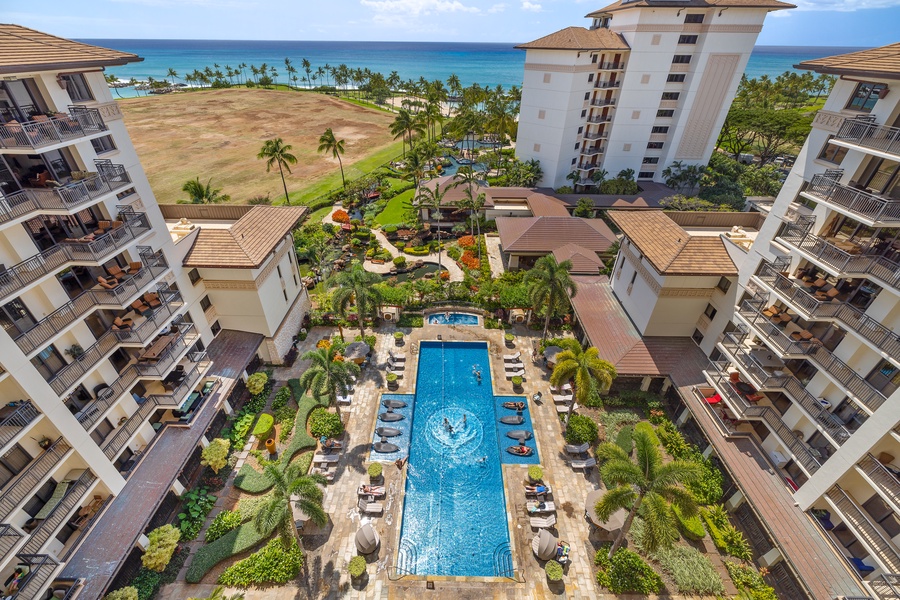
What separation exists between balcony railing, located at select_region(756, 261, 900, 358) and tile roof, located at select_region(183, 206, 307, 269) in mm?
33760

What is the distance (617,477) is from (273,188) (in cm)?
7235

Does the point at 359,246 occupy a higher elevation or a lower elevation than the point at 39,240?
lower

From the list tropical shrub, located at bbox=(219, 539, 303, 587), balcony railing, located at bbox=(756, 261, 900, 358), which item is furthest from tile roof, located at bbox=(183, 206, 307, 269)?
balcony railing, located at bbox=(756, 261, 900, 358)

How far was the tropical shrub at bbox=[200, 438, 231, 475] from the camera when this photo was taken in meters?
25.7

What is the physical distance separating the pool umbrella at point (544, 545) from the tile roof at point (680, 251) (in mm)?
19266

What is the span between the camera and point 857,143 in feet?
63.4

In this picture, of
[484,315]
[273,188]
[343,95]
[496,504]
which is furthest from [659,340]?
[343,95]

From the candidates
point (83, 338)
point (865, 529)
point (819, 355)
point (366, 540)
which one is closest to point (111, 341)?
point (83, 338)

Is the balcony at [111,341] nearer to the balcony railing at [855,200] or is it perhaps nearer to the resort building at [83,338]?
the resort building at [83,338]

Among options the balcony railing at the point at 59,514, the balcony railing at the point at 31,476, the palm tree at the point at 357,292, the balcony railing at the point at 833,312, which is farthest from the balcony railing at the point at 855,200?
the balcony railing at the point at 59,514

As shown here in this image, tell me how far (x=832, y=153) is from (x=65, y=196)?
39.3 metres

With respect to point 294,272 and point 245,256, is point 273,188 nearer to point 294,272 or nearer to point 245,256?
point 294,272

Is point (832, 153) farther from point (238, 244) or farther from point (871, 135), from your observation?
point (238, 244)

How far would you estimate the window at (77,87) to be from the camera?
20033 millimetres
